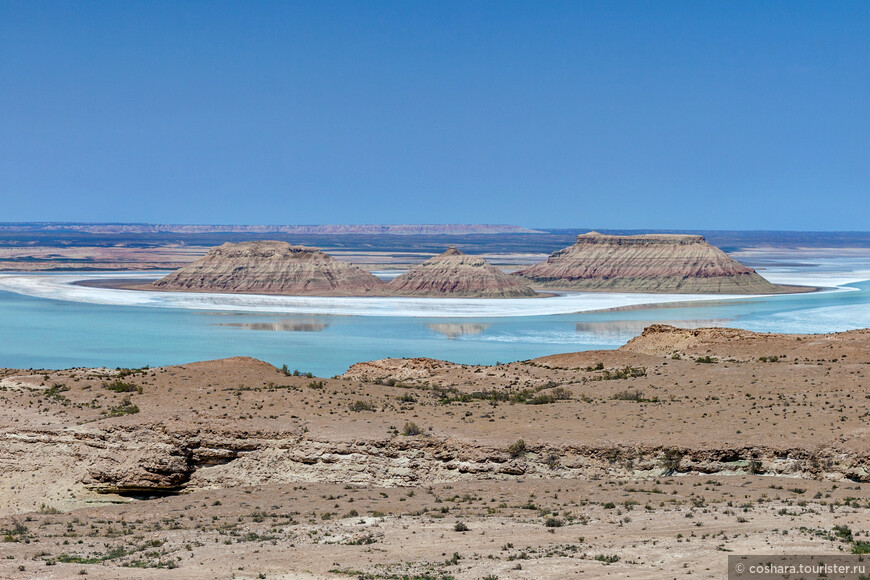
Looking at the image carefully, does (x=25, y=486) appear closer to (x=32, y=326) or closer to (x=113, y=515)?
(x=113, y=515)

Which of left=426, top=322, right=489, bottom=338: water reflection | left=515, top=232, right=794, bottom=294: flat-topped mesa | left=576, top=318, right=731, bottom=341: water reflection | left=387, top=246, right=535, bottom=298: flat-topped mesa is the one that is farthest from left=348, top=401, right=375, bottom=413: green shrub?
left=515, top=232, right=794, bottom=294: flat-topped mesa

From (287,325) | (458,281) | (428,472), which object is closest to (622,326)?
(287,325)

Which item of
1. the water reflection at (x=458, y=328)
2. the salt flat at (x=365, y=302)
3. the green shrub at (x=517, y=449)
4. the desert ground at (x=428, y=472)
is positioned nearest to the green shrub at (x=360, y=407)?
the desert ground at (x=428, y=472)

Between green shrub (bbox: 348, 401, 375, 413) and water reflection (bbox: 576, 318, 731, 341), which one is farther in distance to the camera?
water reflection (bbox: 576, 318, 731, 341)

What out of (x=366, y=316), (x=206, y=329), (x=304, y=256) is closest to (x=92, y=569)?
(x=206, y=329)

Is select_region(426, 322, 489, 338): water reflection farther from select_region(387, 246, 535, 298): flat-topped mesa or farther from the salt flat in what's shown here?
select_region(387, 246, 535, 298): flat-topped mesa

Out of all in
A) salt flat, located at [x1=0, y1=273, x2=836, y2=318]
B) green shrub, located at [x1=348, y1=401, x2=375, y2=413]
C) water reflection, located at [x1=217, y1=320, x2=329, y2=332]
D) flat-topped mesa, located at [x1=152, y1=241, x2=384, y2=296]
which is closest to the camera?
green shrub, located at [x1=348, y1=401, x2=375, y2=413]
